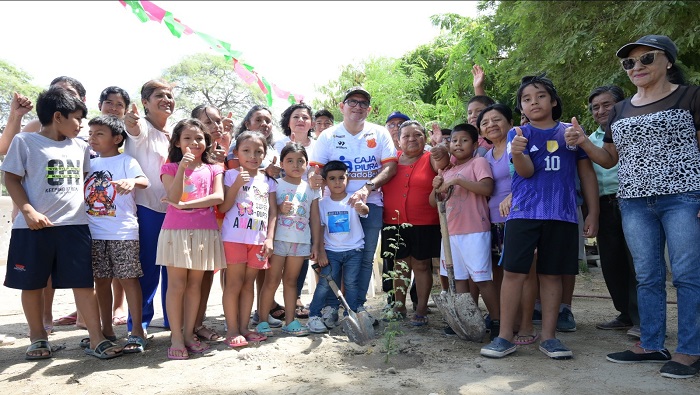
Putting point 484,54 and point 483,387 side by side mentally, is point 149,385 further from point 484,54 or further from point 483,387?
point 484,54

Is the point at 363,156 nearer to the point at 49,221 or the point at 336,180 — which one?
the point at 336,180

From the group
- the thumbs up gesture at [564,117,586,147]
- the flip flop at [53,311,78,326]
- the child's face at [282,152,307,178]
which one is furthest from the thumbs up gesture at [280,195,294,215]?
the flip flop at [53,311,78,326]

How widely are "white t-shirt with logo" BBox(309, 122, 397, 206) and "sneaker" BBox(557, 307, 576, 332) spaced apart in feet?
6.00

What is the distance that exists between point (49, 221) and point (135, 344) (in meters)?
1.10

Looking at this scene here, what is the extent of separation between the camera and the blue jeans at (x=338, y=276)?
4.76 m

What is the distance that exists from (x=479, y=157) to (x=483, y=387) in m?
1.98

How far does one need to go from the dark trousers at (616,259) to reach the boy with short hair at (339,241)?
201cm

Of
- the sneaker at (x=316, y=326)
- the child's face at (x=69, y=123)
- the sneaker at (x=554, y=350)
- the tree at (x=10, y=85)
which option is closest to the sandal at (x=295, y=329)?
the sneaker at (x=316, y=326)

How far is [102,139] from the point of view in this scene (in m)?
4.31

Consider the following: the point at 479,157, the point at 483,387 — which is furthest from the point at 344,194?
the point at 483,387

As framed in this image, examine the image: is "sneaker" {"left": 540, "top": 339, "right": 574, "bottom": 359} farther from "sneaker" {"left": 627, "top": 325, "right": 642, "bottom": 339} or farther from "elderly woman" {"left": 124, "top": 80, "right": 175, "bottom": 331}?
"elderly woman" {"left": 124, "top": 80, "right": 175, "bottom": 331}

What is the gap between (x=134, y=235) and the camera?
4262 millimetres

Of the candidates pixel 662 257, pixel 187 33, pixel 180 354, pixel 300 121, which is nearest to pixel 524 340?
pixel 662 257

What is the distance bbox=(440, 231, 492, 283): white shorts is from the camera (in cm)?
441
